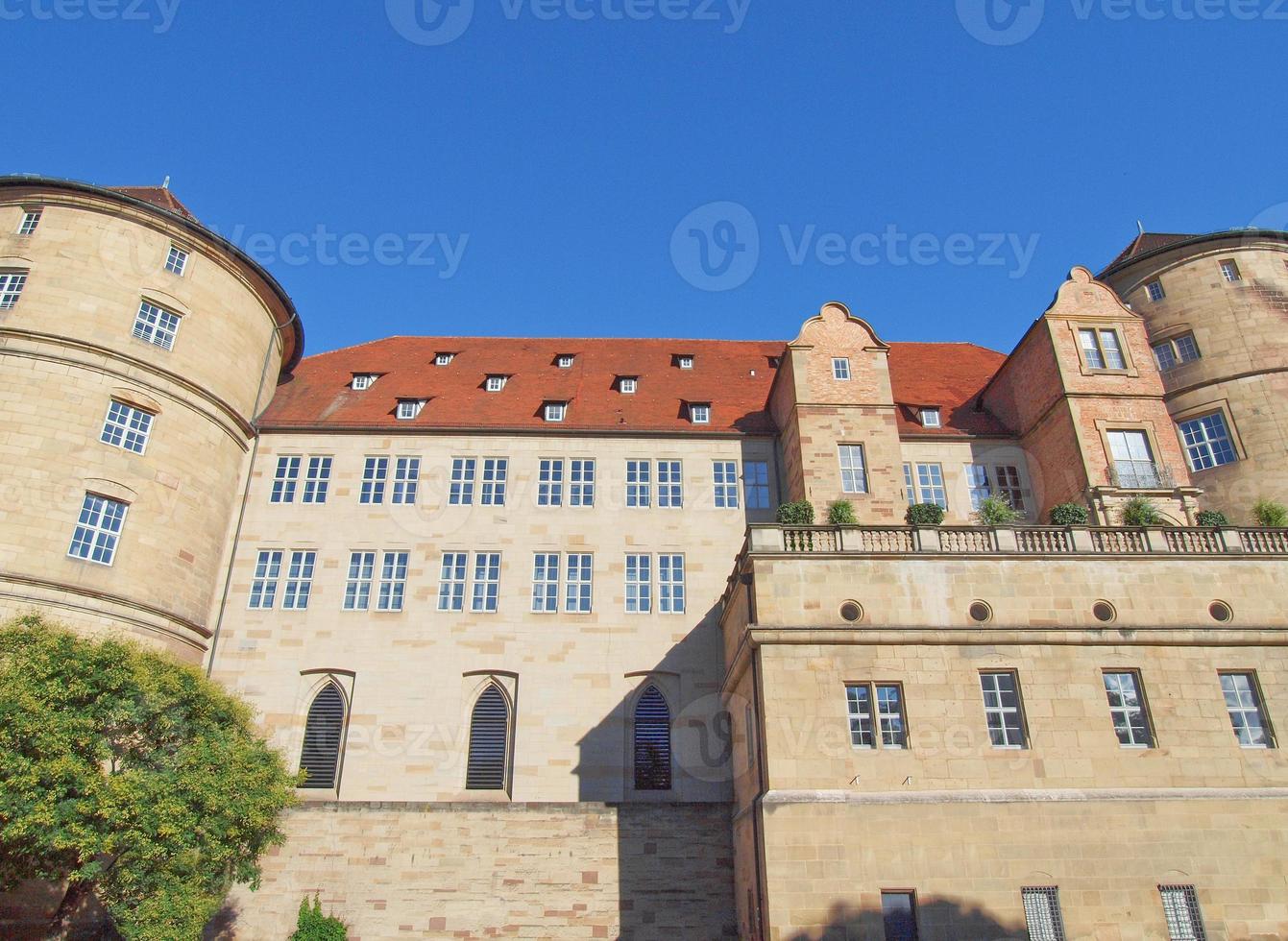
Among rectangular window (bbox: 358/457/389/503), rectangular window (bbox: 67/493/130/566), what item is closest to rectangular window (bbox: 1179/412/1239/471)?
rectangular window (bbox: 358/457/389/503)

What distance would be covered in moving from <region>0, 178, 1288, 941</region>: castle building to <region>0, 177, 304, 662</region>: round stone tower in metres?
0.10

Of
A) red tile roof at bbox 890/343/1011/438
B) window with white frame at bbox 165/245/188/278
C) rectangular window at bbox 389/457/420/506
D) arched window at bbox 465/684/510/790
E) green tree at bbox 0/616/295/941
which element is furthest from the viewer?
red tile roof at bbox 890/343/1011/438

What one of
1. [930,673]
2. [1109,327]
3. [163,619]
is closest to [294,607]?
[163,619]

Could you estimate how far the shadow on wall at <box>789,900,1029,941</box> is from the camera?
16.8 meters

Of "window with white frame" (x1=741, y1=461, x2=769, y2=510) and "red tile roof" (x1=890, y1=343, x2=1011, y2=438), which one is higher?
"red tile roof" (x1=890, y1=343, x2=1011, y2=438)

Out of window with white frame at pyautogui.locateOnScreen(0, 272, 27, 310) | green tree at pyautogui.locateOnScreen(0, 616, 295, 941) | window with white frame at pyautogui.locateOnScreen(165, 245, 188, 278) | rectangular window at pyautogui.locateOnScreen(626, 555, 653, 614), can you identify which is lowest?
green tree at pyautogui.locateOnScreen(0, 616, 295, 941)

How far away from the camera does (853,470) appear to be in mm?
26344

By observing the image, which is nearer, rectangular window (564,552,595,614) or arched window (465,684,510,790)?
arched window (465,684,510,790)

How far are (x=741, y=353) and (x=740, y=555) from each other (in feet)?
51.9

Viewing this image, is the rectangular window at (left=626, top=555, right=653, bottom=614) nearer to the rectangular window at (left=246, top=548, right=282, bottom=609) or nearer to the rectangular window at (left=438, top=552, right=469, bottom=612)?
the rectangular window at (left=438, top=552, right=469, bottom=612)

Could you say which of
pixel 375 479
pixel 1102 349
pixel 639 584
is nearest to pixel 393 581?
pixel 375 479

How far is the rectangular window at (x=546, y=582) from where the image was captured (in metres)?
26.8

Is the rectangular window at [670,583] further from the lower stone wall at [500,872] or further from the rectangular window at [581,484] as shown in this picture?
the lower stone wall at [500,872]

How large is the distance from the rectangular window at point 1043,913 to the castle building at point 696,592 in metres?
0.08
